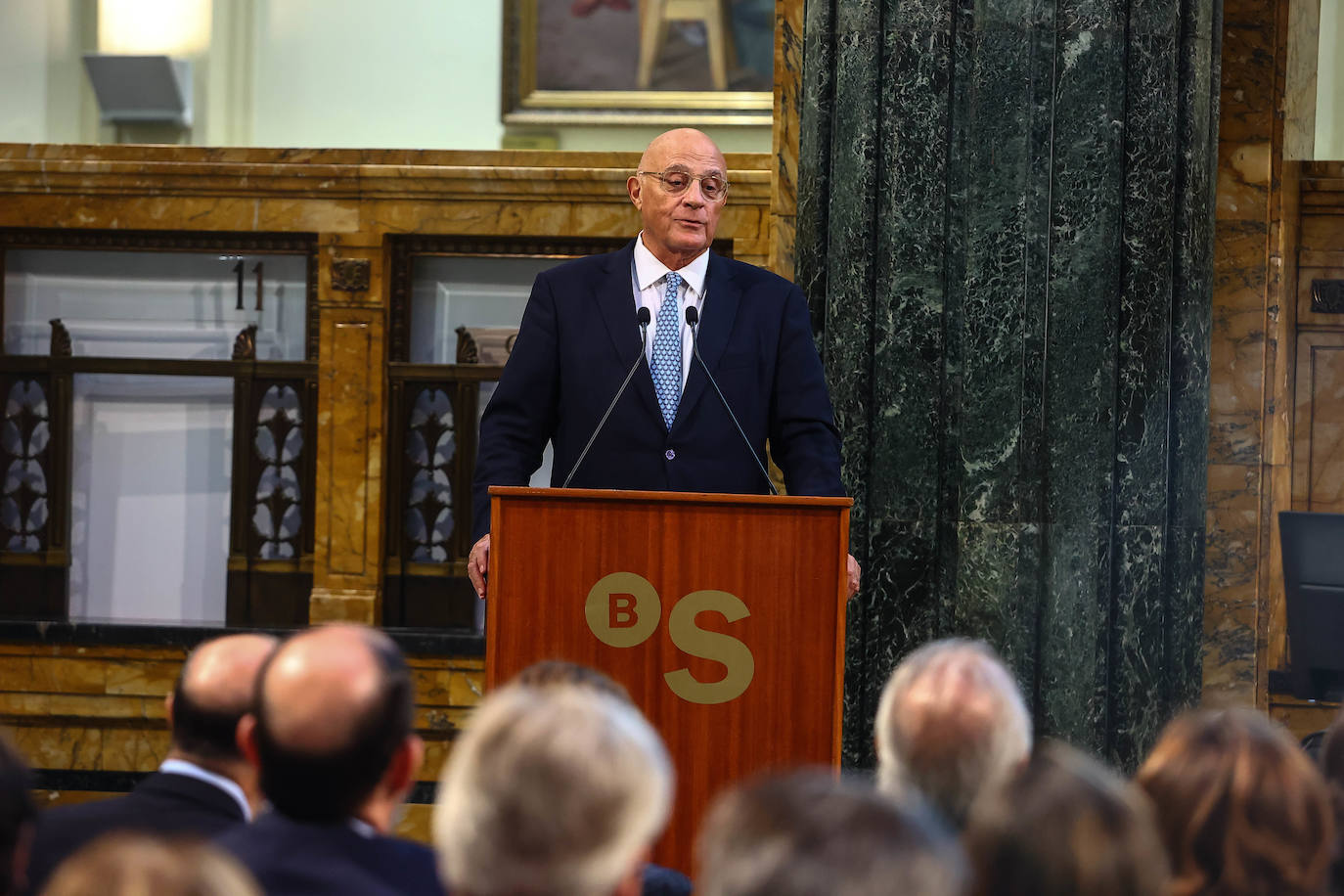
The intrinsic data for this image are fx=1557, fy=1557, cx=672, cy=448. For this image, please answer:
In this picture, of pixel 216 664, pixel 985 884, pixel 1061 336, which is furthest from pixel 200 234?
pixel 985 884

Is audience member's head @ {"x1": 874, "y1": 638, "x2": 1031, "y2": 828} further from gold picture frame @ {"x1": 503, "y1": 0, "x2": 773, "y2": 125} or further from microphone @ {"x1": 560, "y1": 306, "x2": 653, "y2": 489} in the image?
gold picture frame @ {"x1": 503, "y1": 0, "x2": 773, "y2": 125}

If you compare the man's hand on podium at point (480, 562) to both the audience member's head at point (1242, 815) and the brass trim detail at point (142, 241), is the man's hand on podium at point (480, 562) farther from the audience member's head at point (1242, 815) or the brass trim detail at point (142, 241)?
the brass trim detail at point (142, 241)

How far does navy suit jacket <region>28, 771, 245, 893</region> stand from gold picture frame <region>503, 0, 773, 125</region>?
216 inches

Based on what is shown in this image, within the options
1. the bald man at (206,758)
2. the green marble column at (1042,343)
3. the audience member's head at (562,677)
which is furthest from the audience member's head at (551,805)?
the green marble column at (1042,343)

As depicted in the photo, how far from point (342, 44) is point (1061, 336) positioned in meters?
4.53

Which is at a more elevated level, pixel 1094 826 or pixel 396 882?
pixel 1094 826

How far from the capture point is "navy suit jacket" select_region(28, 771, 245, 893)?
1772mm

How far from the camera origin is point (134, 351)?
22.2ft

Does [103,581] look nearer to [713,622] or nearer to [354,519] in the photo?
[354,519]

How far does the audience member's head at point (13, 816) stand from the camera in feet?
4.80

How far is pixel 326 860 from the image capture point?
156 cm

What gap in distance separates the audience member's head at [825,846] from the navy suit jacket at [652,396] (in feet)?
6.63

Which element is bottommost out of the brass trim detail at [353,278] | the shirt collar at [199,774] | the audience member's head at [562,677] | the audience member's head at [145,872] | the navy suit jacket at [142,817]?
the navy suit jacket at [142,817]

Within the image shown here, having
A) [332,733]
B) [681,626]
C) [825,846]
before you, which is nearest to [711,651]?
[681,626]
